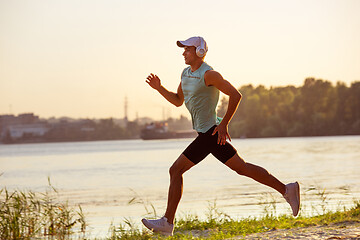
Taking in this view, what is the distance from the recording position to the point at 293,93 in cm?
12562

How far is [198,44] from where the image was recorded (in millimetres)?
6695

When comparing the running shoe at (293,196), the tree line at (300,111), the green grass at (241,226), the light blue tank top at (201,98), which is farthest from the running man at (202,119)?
the tree line at (300,111)

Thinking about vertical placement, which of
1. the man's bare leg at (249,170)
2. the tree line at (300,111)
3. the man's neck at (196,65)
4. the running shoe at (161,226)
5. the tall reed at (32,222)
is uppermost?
the tree line at (300,111)

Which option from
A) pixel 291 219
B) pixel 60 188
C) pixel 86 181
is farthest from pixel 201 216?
pixel 86 181

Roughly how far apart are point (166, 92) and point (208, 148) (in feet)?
3.18

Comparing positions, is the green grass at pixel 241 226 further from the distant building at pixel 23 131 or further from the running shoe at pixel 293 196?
the distant building at pixel 23 131

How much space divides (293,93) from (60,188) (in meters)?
105

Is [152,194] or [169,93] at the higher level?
[169,93]

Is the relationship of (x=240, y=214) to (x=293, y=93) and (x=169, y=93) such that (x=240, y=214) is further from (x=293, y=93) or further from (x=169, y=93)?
(x=293, y=93)

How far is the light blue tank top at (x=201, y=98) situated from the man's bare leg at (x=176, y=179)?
381 millimetres

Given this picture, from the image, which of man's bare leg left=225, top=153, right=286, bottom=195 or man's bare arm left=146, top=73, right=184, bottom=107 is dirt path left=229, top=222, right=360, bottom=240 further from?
man's bare arm left=146, top=73, right=184, bottom=107

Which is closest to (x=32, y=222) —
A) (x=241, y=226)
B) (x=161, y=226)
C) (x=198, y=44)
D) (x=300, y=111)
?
(x=241, y=226)

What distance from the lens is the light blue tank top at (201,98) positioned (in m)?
6.58

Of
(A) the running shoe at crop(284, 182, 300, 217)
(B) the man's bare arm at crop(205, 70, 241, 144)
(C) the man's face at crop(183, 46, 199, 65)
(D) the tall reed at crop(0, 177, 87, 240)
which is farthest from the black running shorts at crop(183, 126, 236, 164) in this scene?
(D) the tall reed at crop(0, 177, 87, 240)
